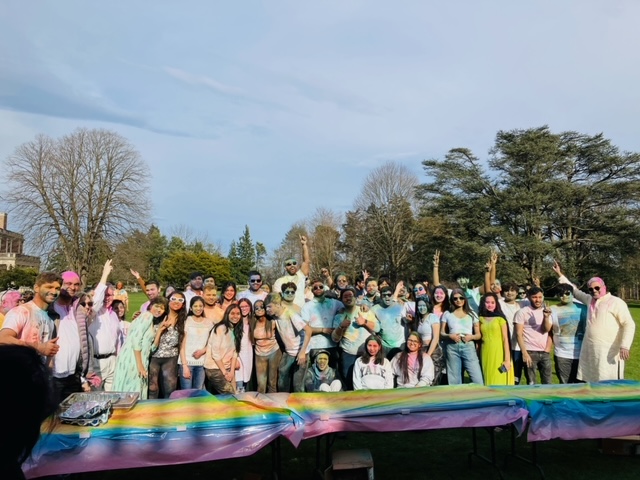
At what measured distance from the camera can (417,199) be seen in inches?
1620

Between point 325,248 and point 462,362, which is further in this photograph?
point 325,248

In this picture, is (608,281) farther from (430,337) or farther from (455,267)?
(430,337)

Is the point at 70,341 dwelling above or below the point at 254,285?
below

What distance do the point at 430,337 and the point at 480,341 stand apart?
2.16ft

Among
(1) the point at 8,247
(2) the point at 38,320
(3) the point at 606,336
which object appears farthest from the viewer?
(1) the point at 8,247

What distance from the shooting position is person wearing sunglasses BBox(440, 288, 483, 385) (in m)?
5.97

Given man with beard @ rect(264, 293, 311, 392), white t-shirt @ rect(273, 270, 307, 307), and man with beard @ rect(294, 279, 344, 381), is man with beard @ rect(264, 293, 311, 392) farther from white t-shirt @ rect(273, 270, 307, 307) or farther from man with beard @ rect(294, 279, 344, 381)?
white t-shirt @ rect(273, 270, 307, 307)

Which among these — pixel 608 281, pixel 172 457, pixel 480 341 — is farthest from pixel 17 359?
pixel 608 281

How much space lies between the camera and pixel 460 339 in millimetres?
5977

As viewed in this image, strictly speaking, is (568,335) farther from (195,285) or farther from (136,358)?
(195,285)

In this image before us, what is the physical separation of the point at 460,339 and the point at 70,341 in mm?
4487

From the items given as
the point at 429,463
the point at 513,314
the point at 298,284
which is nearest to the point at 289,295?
the point at 298,284

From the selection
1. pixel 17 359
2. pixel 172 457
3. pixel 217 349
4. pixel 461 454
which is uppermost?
pixel 17 359

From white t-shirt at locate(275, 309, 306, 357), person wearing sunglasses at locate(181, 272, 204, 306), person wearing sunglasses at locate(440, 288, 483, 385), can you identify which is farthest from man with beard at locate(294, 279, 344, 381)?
person wearing sunglasses at locate(181, 272, 204, 306)
